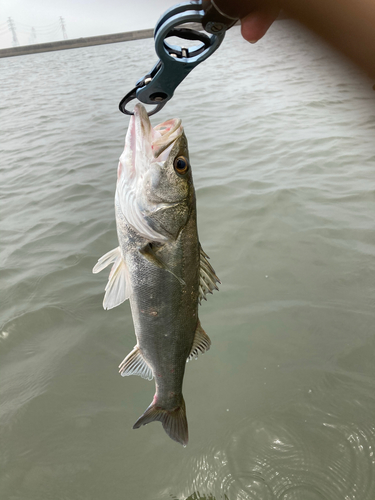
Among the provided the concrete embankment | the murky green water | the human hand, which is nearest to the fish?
the human hand

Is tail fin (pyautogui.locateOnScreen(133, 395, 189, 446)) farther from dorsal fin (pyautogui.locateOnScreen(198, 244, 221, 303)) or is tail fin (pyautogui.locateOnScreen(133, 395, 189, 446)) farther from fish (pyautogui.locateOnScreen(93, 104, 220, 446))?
dorsal fin (pyautogui.locateOnScreen(198, 244, 221, 303))

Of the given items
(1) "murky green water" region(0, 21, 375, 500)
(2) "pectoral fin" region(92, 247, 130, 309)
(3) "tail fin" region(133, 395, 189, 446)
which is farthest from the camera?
(1) "murky green water" region(0, 21, 375, 500)

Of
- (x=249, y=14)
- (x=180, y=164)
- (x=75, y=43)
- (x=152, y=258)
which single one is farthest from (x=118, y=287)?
(x=75, y=43)

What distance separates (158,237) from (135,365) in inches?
37.3

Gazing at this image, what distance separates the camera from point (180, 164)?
2.12 metres

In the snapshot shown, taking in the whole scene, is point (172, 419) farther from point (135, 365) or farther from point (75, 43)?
point (75, 43)

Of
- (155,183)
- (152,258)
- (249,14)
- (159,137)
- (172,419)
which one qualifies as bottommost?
(172,419)

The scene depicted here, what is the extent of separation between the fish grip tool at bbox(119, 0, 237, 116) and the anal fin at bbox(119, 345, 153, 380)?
5.23ft

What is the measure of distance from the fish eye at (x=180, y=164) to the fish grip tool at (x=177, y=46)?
13.1 inches

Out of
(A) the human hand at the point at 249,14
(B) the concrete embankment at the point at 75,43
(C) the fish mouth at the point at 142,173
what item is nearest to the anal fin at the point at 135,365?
(C) the fish mouth at the point at 142,173

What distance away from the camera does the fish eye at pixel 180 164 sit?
6.92 ft

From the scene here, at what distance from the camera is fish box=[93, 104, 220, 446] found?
2.11 metres

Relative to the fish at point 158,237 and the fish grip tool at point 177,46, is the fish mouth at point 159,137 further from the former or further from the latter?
the fish grip tool at point 177,46

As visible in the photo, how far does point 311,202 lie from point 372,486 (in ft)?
13.4
